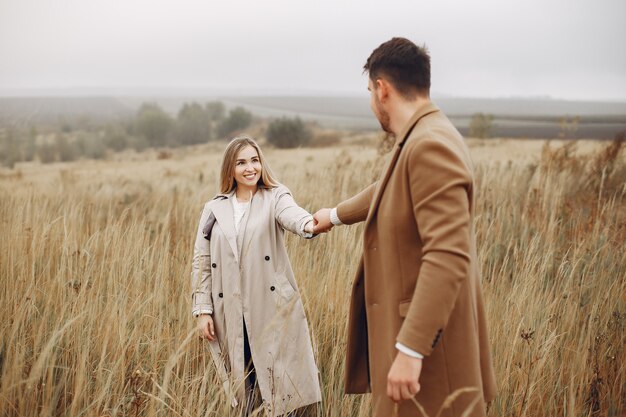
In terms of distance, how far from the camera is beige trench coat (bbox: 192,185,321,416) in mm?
Answer: 2525

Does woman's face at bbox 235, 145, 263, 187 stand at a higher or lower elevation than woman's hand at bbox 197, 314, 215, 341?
higher

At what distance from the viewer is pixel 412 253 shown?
162 centimetres

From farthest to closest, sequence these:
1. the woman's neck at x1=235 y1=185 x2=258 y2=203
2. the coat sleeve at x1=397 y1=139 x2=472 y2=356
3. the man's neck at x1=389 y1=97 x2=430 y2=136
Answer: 1. the woman's neck at x1=235 y1=185 x2=258 y2=203
2. the man's neck at x1=389 y1=97 x2=430 y2=136
3. the coat sleeve at x1=397 y1=139 x2=472 y2=356

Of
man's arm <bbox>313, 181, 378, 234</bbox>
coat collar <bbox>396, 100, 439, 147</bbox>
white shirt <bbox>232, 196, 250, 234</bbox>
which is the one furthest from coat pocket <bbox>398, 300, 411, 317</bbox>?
white shirt <bbox>232, 196, 250, 234</bbox>

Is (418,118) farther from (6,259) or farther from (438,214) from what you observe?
(6,259)

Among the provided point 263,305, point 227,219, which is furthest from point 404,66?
point 263,305

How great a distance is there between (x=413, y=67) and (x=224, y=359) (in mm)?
1775

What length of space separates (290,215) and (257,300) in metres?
0.46

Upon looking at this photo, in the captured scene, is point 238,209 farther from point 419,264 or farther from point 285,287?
point 419,264

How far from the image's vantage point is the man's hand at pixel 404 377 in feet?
4.86

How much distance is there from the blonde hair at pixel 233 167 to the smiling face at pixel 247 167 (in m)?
0.02

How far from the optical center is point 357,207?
7.85 ft

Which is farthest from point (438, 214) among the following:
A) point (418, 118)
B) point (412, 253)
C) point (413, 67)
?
point (413, 67)

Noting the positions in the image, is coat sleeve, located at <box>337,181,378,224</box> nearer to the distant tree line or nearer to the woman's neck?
the woman's neck
